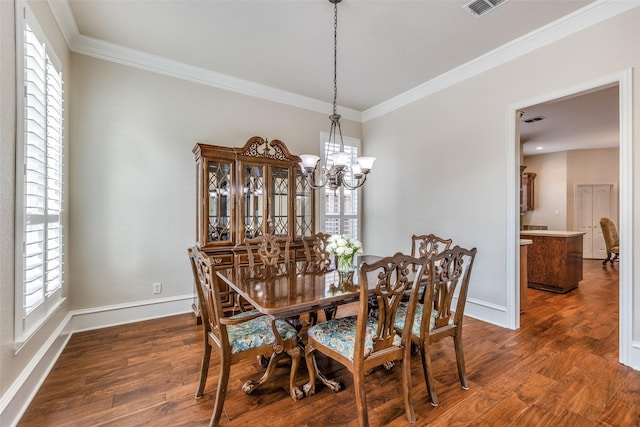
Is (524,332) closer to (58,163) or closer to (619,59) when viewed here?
(619,59)

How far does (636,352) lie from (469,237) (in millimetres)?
1634

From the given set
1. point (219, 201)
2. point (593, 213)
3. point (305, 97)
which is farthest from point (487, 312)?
point (593, 213)

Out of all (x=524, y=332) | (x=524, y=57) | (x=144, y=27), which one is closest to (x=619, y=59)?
(x=524, y=57)

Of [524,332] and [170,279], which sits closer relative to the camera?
[524,332]

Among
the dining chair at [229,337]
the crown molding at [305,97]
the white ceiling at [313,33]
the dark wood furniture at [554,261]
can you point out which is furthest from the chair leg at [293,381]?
the dark wood furniture at [554,261]

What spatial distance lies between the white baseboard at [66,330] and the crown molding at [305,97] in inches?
107

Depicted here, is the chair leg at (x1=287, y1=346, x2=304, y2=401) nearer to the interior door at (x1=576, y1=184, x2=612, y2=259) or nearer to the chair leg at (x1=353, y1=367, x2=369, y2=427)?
the chair leg at (x1=353, y1=367, x2=369, y2=427)

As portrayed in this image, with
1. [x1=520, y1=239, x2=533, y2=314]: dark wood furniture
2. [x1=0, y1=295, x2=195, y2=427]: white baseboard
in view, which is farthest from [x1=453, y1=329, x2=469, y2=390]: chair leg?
[x1=0, y1=295, x2=195, y2=427]: white baseboard

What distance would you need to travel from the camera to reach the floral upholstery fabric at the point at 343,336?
1706mm

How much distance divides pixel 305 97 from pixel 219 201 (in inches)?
85.0

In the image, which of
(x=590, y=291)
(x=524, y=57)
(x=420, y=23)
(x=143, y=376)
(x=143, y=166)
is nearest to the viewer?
(x=143, y=376)

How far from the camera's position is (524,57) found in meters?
2.99

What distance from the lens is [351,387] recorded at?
206cm

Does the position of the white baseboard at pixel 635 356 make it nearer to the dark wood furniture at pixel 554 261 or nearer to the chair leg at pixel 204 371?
the dark wood furniture at pixel 554 261
